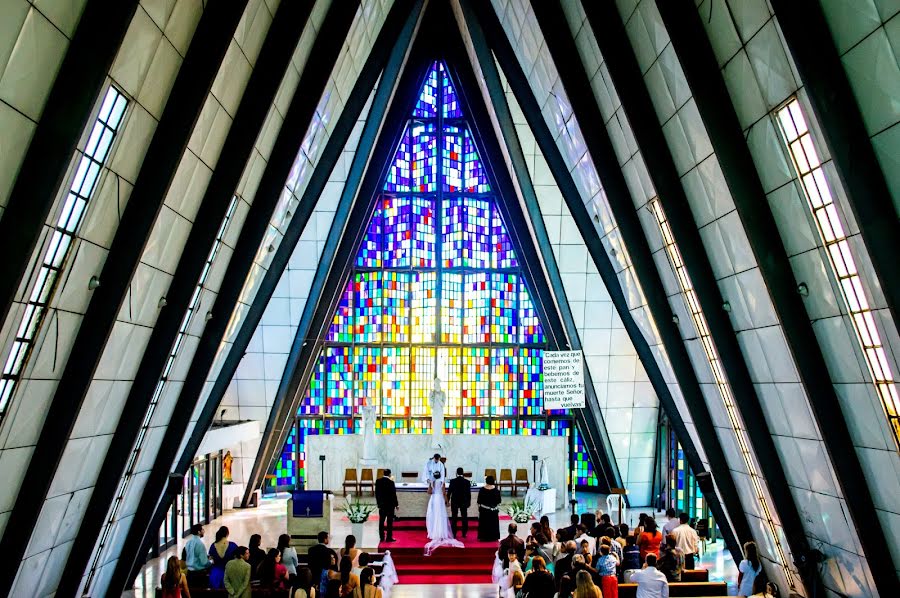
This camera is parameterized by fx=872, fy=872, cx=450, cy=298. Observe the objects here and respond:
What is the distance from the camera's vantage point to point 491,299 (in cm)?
3136

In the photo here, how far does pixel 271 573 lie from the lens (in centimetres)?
1203

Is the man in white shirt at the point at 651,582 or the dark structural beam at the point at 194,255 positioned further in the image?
the dark structural beam at the point at 194,255

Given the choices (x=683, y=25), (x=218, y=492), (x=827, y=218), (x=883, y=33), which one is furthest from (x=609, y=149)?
(x=218, y=492)

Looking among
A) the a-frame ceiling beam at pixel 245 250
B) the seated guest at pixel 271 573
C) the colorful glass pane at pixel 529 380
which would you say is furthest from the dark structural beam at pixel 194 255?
the colorful glass pane at pixel 529 380

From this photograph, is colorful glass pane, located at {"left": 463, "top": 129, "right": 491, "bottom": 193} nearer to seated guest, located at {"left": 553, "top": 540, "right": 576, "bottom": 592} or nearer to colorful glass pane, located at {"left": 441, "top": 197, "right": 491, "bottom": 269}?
colorful glass pane, located at {"left": 441, "top": 197, "right": 491, "bottom": 269}

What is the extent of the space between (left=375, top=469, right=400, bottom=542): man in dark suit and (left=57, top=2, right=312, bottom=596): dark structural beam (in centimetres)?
626

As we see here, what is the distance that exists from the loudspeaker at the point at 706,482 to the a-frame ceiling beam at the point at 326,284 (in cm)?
1344

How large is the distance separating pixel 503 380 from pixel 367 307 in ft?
18.2

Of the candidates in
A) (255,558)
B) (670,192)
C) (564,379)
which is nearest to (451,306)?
(564,379)

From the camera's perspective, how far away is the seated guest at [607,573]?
470 inches

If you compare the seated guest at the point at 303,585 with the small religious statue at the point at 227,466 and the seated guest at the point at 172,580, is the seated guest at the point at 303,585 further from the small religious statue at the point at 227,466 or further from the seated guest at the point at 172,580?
the small religious statue at the point at 227,466

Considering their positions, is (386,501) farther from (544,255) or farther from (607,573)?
(544,255)

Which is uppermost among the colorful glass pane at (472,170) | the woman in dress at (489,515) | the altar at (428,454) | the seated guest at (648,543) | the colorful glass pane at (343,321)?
the colorful glass pane at (472,170)

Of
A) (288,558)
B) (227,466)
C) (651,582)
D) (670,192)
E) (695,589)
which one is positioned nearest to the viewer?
(651,582)
